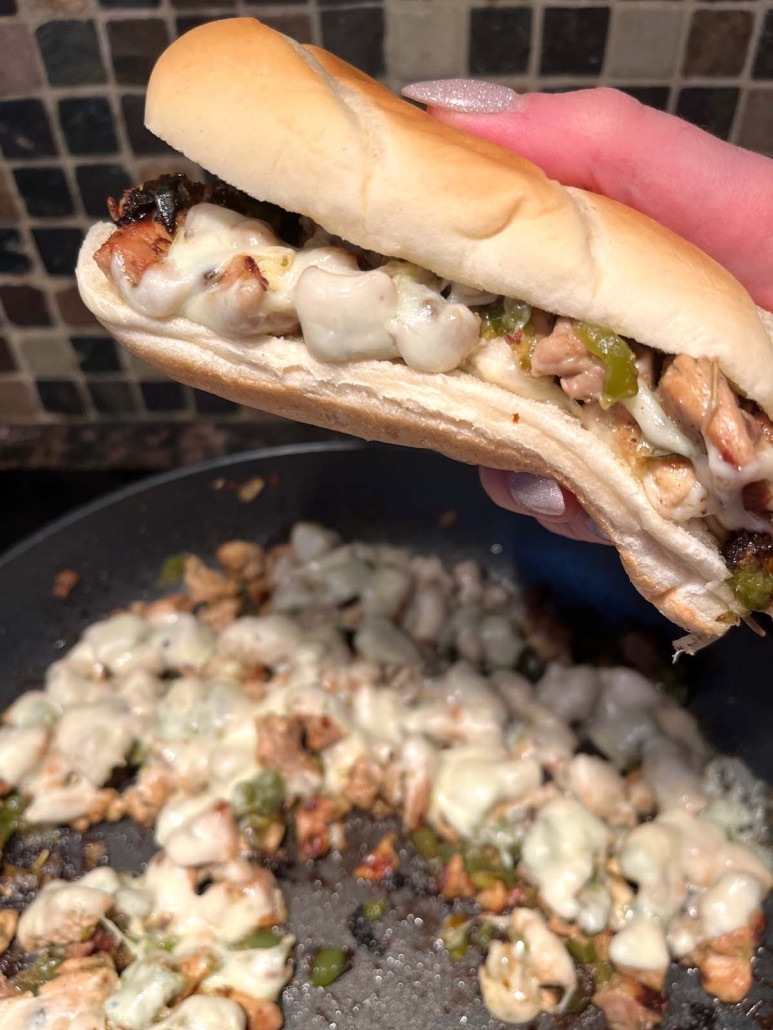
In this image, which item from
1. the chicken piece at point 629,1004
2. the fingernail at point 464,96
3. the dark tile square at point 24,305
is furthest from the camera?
the dark tile square at point 24,305

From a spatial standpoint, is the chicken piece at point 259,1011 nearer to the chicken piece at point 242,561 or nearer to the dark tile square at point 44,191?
the chicken piece at point 242,561

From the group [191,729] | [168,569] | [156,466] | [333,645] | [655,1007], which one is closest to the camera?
[655,1007]

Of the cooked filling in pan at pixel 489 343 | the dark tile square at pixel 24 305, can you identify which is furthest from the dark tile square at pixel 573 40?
the dark tile square at pixel 24 305

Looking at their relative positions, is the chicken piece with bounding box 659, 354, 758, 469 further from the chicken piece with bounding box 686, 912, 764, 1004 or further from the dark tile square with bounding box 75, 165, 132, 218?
the dark tile square with bounding box 75, 165, 132, 218

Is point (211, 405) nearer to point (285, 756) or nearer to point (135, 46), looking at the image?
point (135, 46)

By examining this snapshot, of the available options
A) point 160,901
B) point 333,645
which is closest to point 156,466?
point 333,645

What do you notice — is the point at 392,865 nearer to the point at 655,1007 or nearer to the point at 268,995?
the point at 268,995
